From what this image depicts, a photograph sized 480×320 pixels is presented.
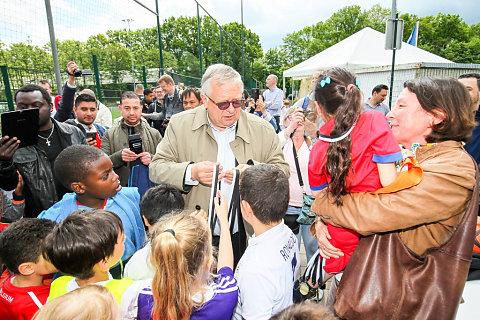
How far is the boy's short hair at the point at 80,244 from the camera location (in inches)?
57.3

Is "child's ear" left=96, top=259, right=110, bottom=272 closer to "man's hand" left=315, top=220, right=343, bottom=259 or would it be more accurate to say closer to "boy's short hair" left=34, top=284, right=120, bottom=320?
"boy's short hair" left=34, top=284, right=120, bottom=320

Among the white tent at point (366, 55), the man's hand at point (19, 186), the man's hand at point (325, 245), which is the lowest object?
the man's hand at point (325, 245)

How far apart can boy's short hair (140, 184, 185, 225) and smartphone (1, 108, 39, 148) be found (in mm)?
1114

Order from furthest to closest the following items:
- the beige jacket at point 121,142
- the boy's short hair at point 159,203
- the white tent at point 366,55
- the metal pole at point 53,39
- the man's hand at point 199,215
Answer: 1. the white tent at point 366,55
2. the metal pole at point 53,39
3. the beige jacket at point 121,142
4. the boy's short hair at point 159,203
5. the man's hand at point 199,215

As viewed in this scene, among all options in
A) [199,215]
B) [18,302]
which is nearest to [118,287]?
[199,215]

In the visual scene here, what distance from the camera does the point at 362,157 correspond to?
1.42m

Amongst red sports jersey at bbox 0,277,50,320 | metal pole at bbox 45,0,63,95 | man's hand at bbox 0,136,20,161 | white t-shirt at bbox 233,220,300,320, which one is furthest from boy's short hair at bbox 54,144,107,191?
metal pole at bbox 45,0,63,95

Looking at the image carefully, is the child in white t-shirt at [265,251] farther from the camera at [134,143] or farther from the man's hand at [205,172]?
the camera at [134,143]

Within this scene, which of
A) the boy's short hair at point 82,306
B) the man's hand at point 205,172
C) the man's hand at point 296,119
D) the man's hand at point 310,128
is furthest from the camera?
the man's hand at point 310,128

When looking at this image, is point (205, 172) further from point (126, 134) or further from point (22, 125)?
point (126, 134)

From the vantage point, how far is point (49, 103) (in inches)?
103

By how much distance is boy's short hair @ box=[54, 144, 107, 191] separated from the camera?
79.7 inches

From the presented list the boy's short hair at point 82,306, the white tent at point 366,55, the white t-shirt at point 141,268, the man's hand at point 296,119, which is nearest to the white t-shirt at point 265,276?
the white t-shirt at point 141,268

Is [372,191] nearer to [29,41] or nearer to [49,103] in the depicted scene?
[49,103]
